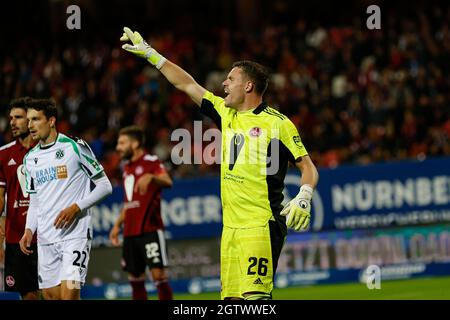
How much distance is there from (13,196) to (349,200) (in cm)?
843

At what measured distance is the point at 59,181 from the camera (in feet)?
31.1

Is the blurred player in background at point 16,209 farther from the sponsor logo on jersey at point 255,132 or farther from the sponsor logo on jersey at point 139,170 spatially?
the sponsor logo on jersey at point 255,132

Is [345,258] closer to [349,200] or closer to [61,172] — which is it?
[349,200]

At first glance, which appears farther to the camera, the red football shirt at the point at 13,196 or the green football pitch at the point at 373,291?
the green football pitch at the point at 373,291

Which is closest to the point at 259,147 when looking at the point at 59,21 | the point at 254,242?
the point at 254,242

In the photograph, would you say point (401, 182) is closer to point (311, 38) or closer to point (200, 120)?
point (200, 120)

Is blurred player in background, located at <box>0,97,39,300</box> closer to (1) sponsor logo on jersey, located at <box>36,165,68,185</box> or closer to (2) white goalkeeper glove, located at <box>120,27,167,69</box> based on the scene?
(1) sponsor logo on jersey, located at <box>36,165,68,185</box>

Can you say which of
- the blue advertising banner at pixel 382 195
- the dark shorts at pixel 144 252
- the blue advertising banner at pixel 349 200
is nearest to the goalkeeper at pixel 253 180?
the dark shorts at pixel 144 252

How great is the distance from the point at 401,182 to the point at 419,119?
237cm

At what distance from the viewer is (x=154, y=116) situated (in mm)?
22594

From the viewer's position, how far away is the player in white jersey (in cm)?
940

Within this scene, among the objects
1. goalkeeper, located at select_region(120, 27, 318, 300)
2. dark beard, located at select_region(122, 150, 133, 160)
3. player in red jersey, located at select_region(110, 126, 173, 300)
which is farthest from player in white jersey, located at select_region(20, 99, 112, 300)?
dark beard, located at select_region(122, 150, 133, 160)

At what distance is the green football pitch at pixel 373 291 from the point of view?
45.6 ft

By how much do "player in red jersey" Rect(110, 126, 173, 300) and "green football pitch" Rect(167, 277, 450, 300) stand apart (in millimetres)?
2520
